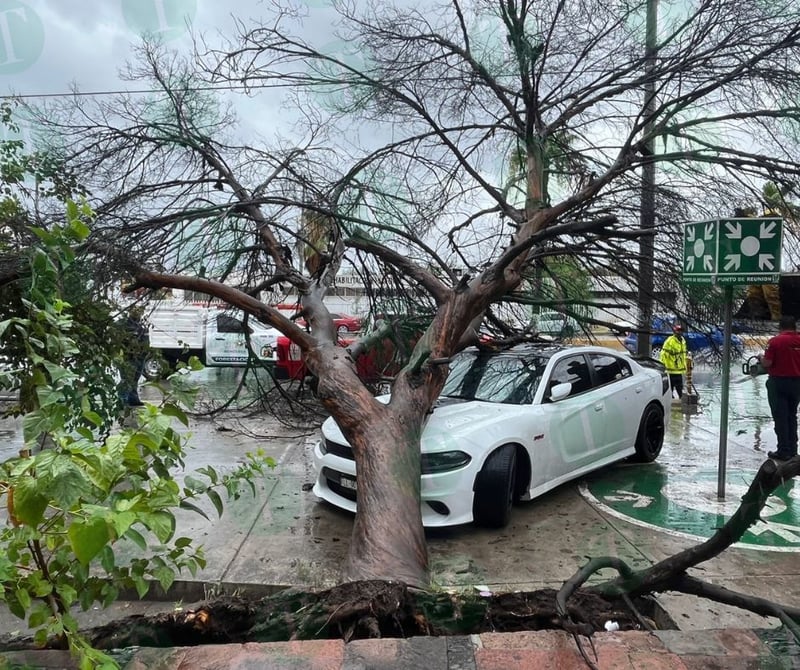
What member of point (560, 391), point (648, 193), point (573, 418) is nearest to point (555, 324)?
point (648, 193)

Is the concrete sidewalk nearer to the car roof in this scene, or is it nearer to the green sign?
the green sign

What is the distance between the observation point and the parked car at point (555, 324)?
7659mm

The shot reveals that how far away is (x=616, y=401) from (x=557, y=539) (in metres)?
2.27

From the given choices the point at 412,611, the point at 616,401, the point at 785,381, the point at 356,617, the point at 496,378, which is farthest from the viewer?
the point at 785,381

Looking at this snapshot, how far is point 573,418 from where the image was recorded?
20.0 feet

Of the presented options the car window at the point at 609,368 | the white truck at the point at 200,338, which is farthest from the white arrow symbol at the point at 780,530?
the white truck at the point at 200,338

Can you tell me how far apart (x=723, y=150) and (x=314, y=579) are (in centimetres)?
539

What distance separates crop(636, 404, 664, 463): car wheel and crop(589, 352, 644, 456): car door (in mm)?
229

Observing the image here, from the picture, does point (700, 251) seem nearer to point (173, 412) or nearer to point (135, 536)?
point (173, 412)

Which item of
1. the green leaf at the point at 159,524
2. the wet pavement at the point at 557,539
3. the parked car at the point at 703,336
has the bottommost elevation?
the wet pavement at the point at 557,539

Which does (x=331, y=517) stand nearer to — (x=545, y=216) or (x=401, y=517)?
(x=401, y=517)

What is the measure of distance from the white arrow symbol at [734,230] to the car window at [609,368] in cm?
192

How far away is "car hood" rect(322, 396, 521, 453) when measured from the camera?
5.07m

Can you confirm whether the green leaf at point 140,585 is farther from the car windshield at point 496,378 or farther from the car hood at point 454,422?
the car windshield at point 496,378
